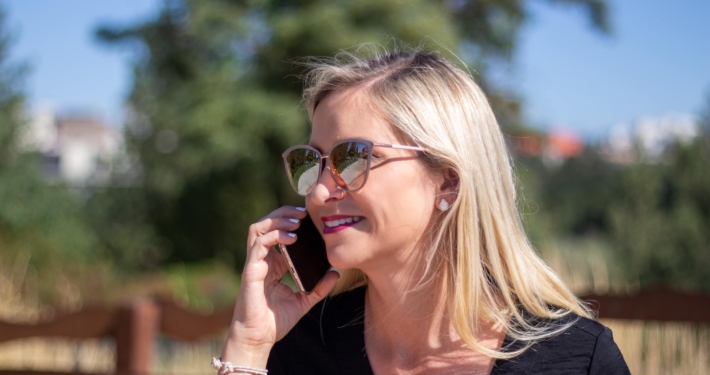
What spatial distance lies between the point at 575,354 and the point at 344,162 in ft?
2.48

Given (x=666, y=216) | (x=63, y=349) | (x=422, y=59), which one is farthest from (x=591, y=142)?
(x=422, y=59)

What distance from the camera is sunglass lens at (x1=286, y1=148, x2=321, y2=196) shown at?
1915 mm

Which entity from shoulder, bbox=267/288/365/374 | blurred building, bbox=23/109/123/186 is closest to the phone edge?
shoulder, bbox=267/288/365/374

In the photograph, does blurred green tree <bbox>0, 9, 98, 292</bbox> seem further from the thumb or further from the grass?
the thumb

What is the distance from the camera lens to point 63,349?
5.18 m

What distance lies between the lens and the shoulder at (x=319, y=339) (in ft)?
6.60

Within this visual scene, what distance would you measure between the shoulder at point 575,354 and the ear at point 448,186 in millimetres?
435

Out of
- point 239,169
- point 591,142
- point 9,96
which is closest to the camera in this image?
point 9,96

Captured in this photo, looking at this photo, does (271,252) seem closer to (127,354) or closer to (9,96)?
(127,354)

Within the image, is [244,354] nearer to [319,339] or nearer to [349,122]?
[319,339]

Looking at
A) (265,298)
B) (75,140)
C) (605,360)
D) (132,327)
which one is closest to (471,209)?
(605,360)

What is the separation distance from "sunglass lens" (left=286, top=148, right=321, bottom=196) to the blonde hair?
0.68ft

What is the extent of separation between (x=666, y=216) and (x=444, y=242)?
7395 mm

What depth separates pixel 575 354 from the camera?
1.79 m
